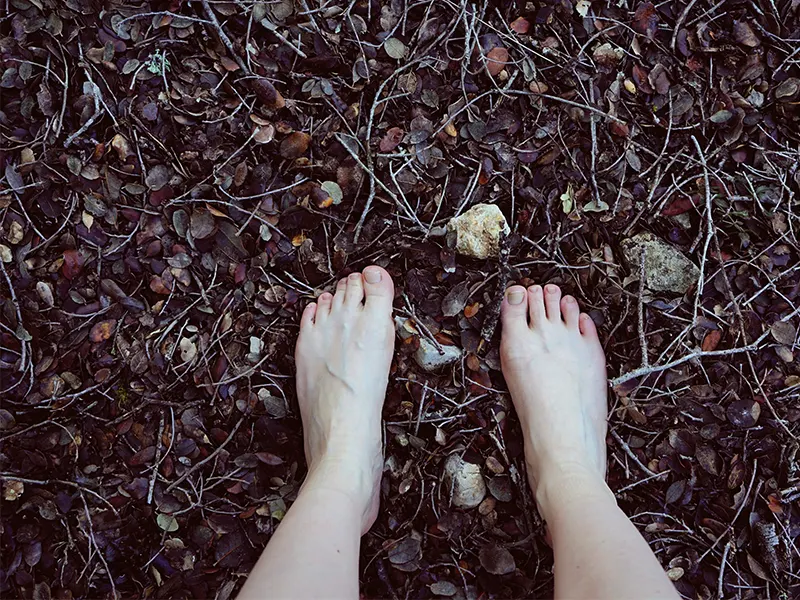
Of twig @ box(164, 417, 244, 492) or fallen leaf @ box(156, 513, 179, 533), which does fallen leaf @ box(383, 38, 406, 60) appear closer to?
twig @ box(164, 417, 244, 492)

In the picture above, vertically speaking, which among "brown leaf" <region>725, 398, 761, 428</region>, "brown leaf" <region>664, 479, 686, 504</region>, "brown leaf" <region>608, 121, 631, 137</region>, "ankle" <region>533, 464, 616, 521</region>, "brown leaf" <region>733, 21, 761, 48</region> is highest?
"brown leaf" <region>733, 21, 761, 48</region>

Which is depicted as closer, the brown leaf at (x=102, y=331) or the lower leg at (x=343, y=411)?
the lower leg at (x=343, y=411)

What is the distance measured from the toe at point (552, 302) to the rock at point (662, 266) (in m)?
0.21

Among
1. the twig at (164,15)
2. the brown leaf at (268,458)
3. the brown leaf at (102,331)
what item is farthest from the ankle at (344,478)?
the twig at (164,15)

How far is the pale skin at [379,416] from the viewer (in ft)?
4.56

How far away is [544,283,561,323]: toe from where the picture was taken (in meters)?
→ 1.71

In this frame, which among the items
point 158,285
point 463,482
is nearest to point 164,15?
point 158,285

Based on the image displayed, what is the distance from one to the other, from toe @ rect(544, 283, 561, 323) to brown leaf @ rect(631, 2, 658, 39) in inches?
30.3

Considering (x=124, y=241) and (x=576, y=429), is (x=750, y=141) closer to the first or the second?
(x=576, y=429)

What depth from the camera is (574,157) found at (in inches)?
65.9

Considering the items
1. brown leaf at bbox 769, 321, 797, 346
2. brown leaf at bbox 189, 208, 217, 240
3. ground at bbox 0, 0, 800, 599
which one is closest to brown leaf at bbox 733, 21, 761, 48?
ground at bbox 0, 0, 800, 599

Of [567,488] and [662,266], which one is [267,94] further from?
[567,488]

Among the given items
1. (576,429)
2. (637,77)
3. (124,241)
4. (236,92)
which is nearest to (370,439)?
(576,429)

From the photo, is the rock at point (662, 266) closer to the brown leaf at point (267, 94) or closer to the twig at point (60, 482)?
the brown leaf at point (267, 94)
